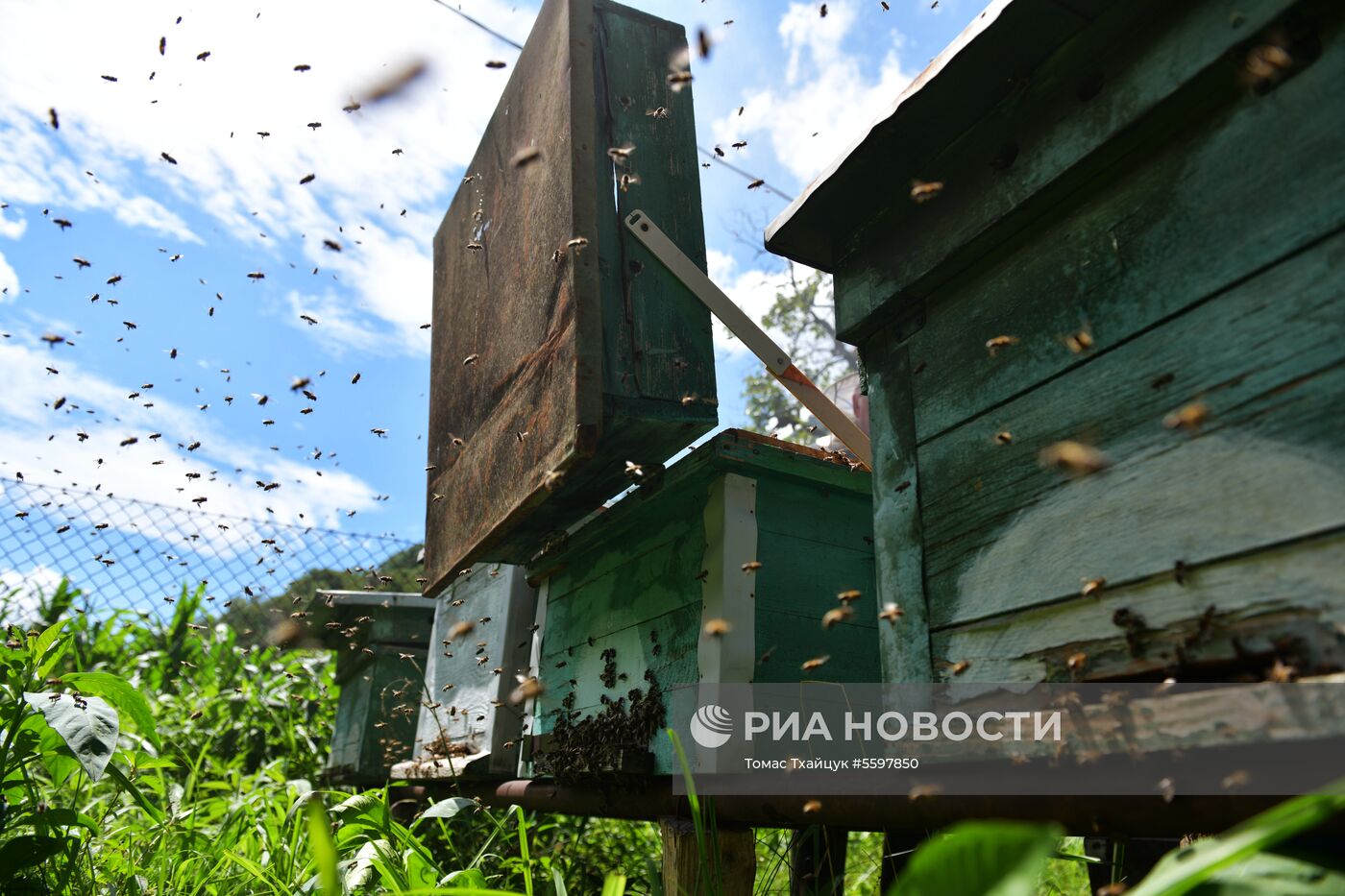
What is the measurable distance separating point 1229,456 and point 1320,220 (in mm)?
344

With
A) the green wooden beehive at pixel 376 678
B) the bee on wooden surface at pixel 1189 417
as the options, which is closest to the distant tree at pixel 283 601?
the green wooden beehive at pixel 376 678

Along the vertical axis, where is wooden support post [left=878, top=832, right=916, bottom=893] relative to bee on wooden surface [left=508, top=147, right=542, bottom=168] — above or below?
below

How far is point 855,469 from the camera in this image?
114 inches

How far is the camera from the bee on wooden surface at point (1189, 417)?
126 cm

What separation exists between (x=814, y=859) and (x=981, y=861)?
83.7 inches

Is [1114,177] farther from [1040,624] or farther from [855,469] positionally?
[855,469]

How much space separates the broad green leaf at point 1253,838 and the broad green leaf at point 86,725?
2.15 m

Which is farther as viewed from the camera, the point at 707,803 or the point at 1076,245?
the point at 707,803

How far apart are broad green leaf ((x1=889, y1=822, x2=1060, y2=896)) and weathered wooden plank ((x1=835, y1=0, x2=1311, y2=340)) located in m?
1.20

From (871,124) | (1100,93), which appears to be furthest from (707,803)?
(1100,93)

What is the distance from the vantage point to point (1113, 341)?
4.91 feet

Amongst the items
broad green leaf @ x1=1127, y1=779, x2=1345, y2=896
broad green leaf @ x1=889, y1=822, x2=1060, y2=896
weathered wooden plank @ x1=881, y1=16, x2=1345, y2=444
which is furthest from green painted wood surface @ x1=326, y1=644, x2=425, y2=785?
broad green leaf @ x1=1127, y1=779, x2=1345, y2=896

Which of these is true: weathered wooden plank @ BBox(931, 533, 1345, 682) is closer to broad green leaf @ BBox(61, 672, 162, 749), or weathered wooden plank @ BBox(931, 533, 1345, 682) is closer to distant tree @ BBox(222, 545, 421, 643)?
broad green leaf @ BBox(61, 672, 162, 749)

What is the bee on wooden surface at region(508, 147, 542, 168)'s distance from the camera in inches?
115
